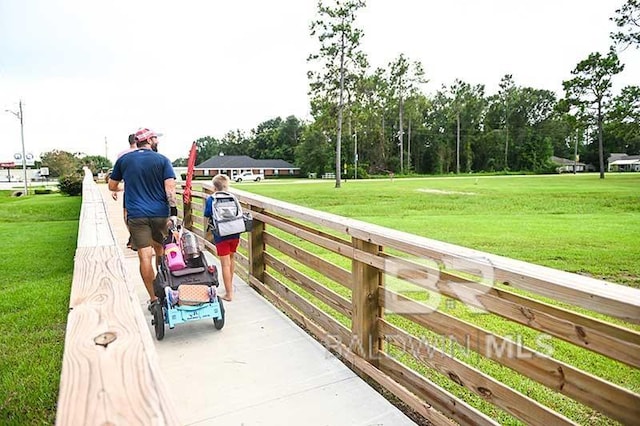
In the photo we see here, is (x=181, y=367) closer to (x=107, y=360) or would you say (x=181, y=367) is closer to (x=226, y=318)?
(x=226, y=318)

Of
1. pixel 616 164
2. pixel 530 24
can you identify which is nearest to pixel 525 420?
pixel 530 24

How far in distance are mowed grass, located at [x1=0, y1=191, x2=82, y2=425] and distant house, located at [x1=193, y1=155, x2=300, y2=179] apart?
191 feet

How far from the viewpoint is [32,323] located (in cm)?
417

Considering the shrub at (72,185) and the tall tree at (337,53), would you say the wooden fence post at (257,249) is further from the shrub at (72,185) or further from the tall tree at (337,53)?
the tall tree at (337,53)

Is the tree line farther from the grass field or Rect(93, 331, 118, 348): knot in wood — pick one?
Rect(93, 331, 118, 348): knot in wood

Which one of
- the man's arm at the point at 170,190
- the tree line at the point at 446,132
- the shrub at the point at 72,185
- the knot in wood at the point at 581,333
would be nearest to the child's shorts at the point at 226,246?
the man's arm at the point at 170,190

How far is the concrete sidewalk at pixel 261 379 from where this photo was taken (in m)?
2.47

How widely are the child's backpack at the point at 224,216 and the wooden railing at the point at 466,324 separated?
410mm

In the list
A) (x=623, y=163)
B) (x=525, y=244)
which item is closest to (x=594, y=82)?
(x=525, y=244)

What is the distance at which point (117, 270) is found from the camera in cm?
159

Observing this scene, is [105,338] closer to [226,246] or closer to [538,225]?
[226,246]

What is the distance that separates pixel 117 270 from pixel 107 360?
737mm

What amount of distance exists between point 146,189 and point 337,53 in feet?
97.6

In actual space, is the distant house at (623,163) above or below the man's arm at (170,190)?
above
